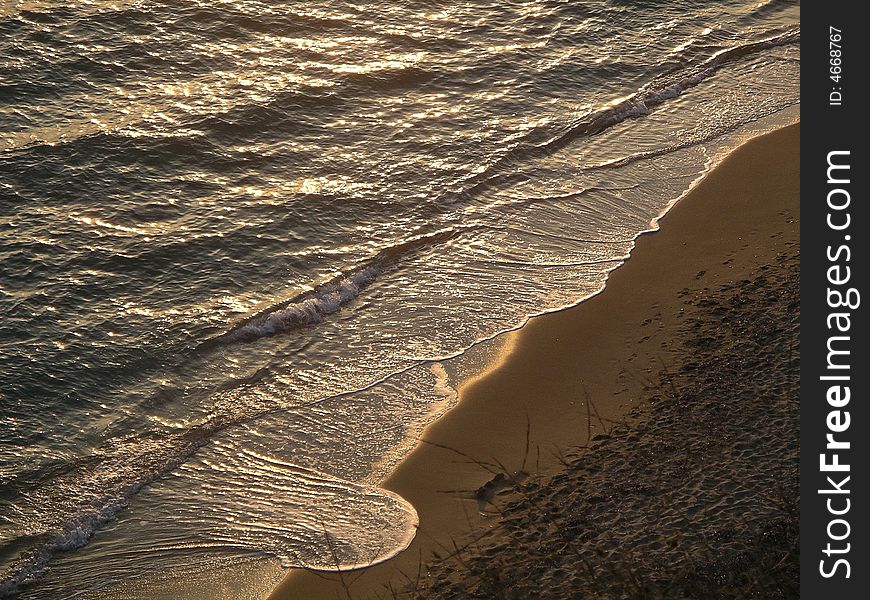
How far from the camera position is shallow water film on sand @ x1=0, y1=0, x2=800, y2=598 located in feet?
24.5

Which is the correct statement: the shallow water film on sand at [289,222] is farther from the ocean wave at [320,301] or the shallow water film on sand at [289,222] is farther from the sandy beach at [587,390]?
the sandy beach at [587,390]

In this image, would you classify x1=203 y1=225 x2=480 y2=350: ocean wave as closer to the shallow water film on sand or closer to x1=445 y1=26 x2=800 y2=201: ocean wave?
the shallow water film on sand

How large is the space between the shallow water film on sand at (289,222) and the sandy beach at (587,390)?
254 millimetres

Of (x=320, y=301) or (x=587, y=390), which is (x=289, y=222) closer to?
(x=320, y=301)

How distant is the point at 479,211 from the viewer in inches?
444

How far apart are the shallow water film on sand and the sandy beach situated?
0.83ft

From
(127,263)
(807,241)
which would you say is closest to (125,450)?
(127,263)

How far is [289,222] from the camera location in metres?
11.0

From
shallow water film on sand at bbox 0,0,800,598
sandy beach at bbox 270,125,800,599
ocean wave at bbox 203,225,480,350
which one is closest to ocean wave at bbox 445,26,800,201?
shallow water film on sand at bbox 0,0,800,598

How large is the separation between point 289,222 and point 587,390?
442 cm

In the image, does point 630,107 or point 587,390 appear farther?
point 630,107

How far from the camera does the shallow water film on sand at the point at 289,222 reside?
7.46m

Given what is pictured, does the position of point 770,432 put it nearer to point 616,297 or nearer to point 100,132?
point 616,297

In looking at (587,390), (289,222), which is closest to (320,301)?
(289,222)
